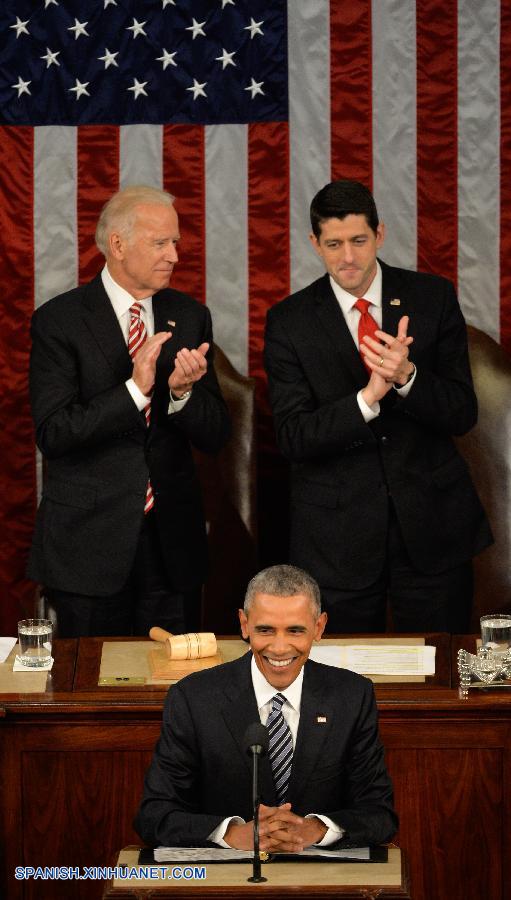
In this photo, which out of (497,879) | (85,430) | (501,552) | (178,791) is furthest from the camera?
(501,552)

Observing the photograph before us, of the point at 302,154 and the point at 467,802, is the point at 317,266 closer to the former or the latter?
the point at 302,154

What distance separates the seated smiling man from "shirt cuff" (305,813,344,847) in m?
0.12

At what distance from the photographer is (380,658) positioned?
171 inches

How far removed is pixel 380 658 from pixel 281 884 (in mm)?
1335

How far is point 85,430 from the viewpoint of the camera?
4758 millimetres

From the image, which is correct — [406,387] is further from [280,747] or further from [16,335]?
[16,335]

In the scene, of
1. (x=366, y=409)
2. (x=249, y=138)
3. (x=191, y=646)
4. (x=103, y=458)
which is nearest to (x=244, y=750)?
(x=191, y=646)

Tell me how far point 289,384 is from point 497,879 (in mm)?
1664

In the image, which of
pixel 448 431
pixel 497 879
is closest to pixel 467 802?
pixel 497 879

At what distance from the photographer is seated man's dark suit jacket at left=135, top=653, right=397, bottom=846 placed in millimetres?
3547

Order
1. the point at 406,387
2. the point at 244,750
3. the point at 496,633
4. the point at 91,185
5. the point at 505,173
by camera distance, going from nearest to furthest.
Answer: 1. the point at 244,750
2. the point at 496,633
3. the point at 406,387
4. the point at 505,173
5. the point at 91,185

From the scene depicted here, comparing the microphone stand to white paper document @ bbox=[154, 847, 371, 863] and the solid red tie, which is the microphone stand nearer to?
white paper document @ bbox=[154, 847, 371, 863]

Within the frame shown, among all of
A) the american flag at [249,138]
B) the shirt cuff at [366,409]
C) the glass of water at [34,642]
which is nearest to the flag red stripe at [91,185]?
the american flag at [249,138]

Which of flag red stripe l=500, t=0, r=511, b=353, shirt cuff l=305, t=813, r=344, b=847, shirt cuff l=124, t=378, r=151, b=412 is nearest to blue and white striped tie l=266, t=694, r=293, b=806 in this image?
shirt cuff l=305, t=813, r=344, b=847
